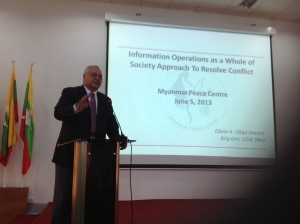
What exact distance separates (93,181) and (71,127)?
0.54 m

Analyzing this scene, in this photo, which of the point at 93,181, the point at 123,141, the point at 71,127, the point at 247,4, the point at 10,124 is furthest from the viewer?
the point at 247,4

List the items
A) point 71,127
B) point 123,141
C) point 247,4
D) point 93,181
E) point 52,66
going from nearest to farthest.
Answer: point 93,181
point 123,141
point 71,127
point 52,66
point 247,4

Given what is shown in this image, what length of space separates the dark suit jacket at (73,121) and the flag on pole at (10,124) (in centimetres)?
184

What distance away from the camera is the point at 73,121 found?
8.09ft

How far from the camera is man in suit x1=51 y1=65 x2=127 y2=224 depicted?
7.57 ft

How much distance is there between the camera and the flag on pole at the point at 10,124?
13.1 ft

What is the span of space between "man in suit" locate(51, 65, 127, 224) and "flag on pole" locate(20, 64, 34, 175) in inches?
70.7

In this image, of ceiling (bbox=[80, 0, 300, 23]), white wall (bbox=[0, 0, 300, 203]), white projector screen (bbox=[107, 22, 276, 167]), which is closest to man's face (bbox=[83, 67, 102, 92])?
white projector screen (bbox=[107, 22, 276, 167])

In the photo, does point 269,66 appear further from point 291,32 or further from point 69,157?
point 69,157

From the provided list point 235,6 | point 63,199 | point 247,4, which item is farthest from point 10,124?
point 247,4

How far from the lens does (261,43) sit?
5008 mm

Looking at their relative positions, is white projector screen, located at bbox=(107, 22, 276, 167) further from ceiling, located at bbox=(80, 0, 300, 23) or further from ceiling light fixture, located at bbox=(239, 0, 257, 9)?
ceiling light fixture, located at bbox=(239, 0, 257, 9)

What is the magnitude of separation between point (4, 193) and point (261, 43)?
435 centimetres

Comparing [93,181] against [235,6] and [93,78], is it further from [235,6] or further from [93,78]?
[235,6]
